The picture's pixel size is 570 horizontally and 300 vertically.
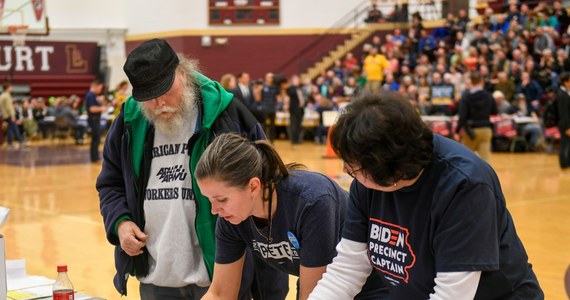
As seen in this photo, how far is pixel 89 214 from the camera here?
9.11 metres

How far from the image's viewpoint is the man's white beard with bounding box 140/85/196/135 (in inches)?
114

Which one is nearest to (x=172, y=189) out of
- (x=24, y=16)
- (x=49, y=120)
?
(x=24, y=16)

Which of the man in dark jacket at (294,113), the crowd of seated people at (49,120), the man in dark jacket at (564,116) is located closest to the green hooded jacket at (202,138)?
the man in dark jacket at (564,116)

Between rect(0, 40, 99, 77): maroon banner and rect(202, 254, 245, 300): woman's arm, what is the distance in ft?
76.6

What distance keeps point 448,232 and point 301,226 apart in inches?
26.2

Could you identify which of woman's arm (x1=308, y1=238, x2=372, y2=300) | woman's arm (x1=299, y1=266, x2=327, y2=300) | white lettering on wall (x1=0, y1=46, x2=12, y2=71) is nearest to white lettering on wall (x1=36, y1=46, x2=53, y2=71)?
white lettering on wall (x1=0, y1=46, x2=12, y2=71)

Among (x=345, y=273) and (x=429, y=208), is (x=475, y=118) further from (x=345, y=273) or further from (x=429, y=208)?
(x=429, y=208)

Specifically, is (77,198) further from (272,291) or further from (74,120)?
(74,120)

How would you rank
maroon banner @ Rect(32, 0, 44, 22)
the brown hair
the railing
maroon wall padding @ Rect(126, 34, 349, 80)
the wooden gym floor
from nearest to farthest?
the brown hair
the wooden gym floor
maroon banner @ Rect(32, 0, 44, 22)
maroon wall padding @ Rect(126, 34, 349, 80)
the railing

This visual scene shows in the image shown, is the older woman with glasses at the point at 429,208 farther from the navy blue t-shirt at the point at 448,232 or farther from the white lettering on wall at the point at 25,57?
the white lettering on wall at the point at 25,57

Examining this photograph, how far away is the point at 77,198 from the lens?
10453 millimetres

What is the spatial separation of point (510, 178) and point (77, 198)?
6163mm

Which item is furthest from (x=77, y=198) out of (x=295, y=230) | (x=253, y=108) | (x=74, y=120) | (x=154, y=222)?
(x=74, y=120)

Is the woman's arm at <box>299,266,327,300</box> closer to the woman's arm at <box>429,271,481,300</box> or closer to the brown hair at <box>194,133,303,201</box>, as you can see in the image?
the brown hair at <box>194,133,303,201</box>
